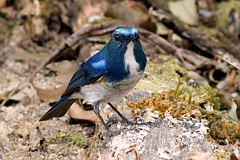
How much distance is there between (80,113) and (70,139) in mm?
331

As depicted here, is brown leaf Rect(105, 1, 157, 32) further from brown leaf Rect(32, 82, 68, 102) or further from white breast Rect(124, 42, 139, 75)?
white breast Rect(124, 42, 139, 75)

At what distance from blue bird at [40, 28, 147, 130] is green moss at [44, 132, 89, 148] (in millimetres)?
531

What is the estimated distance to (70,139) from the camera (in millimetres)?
4371

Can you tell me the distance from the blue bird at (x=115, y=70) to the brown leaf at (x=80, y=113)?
21.1 inches

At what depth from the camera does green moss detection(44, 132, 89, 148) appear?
428 cm

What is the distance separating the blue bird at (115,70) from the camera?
3566 mm

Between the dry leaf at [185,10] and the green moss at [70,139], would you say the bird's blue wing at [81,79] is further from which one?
the dry leaf at [185,10]

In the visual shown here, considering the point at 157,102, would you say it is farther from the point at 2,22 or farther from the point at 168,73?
the point at 2,22

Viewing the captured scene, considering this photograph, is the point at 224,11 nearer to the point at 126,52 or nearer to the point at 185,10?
the point at 185,10

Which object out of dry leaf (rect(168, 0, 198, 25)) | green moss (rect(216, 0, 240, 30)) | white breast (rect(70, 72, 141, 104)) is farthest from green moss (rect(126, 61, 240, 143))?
green moss (rect(216, 0, 240, 30))

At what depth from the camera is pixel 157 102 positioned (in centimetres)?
397

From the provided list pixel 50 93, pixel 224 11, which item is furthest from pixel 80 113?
pixel 224 11

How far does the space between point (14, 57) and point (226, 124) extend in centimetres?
338

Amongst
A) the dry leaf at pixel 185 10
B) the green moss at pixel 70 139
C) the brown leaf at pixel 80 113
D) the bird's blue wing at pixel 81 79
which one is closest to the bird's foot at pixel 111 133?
the bird's blue wing at pixel 81 79
